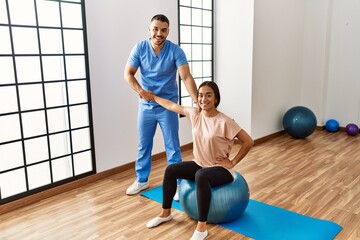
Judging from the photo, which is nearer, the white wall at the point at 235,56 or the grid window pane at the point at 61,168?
the grid window pane at the point at 61,168

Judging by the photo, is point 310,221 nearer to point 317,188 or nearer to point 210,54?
point 317,188

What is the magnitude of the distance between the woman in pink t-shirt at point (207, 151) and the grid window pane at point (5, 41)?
143 centimetres

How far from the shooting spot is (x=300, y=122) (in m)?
4.74

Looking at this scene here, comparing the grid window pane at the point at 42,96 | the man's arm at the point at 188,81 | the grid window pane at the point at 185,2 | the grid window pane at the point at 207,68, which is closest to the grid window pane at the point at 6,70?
the grid window pane at the point at 42,96

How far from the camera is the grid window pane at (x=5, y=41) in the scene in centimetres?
258

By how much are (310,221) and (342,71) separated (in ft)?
11.1

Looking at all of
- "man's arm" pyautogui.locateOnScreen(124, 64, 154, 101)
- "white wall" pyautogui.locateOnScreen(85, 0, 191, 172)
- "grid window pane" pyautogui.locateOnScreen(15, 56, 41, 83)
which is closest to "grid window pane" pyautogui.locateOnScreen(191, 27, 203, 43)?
"white wall" pyautogui.locateOnScreen(85, 0, 191, 172)

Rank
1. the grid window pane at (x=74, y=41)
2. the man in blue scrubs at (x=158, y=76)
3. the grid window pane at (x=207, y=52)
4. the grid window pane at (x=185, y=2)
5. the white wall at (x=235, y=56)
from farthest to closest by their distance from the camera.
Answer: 1. the grid window pane at (x=207, y=52)
2. the white wall at (x=235, y=56)
3. the grid window pane at (x=185, y=2)
4. the grid window pane at (x=74, y=41)
5. the man in blue scrubs at (x=158, y=76)

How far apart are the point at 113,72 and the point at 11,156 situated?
119cm

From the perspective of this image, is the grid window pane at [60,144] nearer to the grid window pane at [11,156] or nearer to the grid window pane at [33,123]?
the grid window pane at [33,123]

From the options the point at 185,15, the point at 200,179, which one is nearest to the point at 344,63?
the point at 185,15

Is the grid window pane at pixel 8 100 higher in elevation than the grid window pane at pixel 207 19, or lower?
lower

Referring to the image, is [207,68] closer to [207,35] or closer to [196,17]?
[207,35]

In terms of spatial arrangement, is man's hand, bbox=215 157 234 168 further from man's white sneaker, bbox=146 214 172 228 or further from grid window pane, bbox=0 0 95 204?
grid window pane, bbox=0 0 95 204
